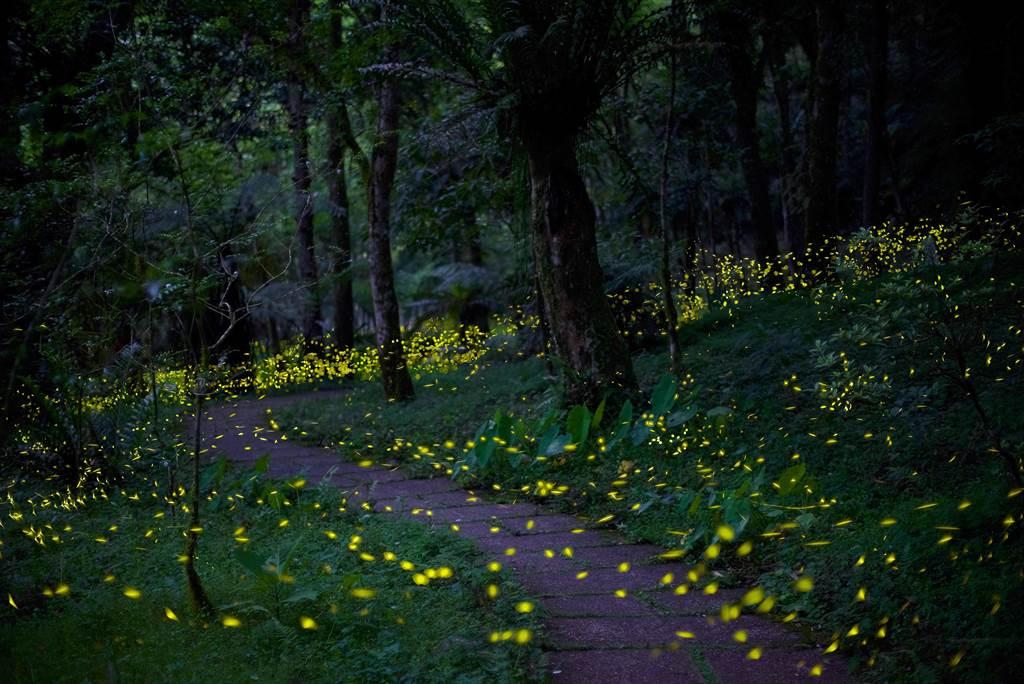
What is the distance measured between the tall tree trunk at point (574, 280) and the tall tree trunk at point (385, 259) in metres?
3.57

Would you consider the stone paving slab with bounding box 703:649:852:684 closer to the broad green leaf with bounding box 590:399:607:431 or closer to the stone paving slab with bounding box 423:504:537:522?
the stone paving slab with bounding box 423:504:537:522

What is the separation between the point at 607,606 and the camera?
374 centimetres

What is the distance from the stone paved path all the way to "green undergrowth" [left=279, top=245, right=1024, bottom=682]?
16cm

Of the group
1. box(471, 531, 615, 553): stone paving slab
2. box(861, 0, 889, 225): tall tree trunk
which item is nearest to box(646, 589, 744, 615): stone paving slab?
box(471, 531, 615, 553): stone paving slab

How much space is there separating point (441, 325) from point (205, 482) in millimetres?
9782

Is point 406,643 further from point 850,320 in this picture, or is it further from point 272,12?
point 272,12

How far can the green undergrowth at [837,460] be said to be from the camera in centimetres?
316

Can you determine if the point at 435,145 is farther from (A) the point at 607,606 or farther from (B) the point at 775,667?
(B) the point at 775,667

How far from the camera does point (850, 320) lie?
709 centimetres

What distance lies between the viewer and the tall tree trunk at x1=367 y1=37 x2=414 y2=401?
983cm

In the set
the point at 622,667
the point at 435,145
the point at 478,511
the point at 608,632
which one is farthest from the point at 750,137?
the point at 622,667

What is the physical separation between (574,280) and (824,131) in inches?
196

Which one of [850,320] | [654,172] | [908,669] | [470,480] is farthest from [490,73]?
[654,172]

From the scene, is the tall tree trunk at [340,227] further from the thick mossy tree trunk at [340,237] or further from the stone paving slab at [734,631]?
the stone paving slab at [734,631]
